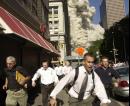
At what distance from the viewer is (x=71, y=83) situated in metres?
6.66

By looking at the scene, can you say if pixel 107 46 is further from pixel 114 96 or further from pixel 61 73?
pixel 114 96

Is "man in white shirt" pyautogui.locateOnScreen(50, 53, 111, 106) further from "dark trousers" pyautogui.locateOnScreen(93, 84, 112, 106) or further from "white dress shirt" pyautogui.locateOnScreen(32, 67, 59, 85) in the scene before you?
"white dress shirt" pyautogui.locateOnScreen(32, 67, 59, 85)

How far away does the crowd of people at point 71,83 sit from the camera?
653 cm

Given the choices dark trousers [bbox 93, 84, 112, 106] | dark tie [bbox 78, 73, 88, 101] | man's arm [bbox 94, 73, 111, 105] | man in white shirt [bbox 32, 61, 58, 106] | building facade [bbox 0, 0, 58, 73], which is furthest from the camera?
building facade [bbox 0, 0, 58, 73]

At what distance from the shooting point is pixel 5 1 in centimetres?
1659

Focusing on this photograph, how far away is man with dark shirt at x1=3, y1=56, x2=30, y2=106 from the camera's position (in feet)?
29.4

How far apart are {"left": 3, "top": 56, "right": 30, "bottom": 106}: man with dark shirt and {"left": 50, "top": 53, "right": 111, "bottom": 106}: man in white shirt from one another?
7.73 feet

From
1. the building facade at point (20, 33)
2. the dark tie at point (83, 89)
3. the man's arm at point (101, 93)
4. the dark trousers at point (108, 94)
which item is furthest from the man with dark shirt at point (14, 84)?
the building facade at point (20, 33)

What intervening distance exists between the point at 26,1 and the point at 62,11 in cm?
7967

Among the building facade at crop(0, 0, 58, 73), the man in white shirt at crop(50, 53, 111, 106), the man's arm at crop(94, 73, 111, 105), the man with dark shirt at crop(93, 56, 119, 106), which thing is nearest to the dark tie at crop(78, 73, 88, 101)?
the man in white shirt at crop(50, 53, 111, 106)

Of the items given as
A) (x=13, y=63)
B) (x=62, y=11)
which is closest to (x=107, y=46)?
(x=62, y=11)

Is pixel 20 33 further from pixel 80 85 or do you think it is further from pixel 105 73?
pixel 80 85

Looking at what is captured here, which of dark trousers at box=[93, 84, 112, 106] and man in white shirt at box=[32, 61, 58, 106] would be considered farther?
man in white shirt at box=[32, 61, 58, 106]

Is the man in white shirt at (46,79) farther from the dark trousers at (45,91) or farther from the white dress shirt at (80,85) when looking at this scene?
the white dress shirt at (80,85)
